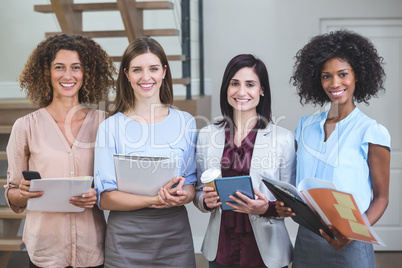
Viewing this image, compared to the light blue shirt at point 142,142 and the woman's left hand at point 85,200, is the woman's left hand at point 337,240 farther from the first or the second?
the woman's left hand at point 85,200

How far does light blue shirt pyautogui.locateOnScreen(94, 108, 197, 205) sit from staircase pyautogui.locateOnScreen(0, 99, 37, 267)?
4.44ft

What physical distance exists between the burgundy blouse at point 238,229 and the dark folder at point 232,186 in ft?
0.56

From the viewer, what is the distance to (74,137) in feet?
6.63

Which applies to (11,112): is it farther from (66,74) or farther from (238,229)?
(238,229)

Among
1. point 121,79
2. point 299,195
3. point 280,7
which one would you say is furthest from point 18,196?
point 280,7

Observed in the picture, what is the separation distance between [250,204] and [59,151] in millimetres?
831

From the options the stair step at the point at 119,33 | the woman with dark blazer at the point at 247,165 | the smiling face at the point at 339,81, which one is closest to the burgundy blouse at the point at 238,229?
the woman with dark blazer at the point at 247,165

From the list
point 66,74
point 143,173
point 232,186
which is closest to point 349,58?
point 232,186

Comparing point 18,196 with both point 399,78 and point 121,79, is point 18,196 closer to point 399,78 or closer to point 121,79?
point 121,79

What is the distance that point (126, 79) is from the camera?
2.10m

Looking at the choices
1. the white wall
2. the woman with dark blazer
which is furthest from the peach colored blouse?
the white wall

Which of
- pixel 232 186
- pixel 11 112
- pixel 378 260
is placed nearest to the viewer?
pixel 232 186

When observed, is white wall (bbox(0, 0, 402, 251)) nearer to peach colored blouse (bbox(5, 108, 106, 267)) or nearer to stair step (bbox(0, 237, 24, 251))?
stair step (bbox(0, 237, 24, 251))

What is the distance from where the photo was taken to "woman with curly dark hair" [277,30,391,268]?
1.72 meters
